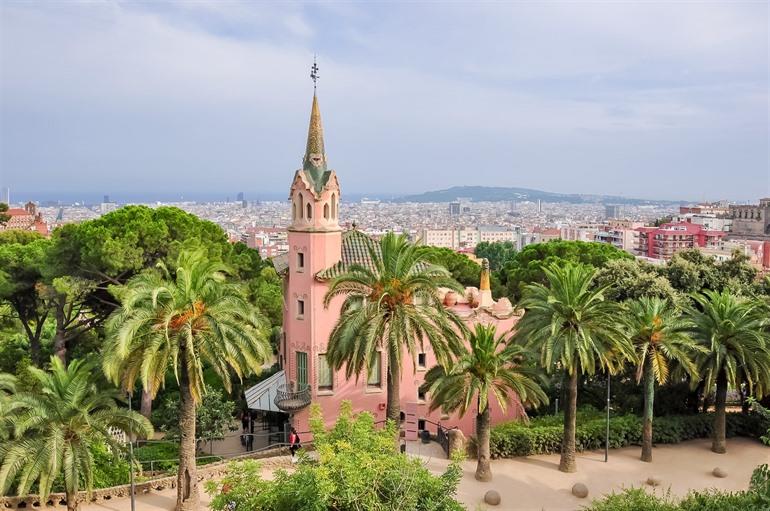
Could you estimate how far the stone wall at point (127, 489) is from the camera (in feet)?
56.0

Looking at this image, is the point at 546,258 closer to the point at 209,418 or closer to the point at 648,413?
the point at 648,413

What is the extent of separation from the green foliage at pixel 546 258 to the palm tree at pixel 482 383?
18831mm

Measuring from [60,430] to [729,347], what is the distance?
20.5 m

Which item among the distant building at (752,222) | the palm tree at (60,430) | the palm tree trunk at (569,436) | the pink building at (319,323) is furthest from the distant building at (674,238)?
the palm tree at (60,430)

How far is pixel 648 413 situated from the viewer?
20.6 m

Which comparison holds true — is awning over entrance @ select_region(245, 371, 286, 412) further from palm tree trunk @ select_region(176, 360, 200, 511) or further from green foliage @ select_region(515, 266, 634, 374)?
green foliage @ select_region(515, 266, 634, 374)

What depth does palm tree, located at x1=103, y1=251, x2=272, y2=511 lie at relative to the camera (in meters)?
15.7

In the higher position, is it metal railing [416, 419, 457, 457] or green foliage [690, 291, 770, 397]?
green foliage [690, 291, 770, 397]

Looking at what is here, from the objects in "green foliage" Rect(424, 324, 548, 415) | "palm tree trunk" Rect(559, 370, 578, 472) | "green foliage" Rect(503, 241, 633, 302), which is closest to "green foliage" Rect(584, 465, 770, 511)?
"green foliage" Rect(424, 324, 548, 415)

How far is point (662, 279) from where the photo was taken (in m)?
25.2

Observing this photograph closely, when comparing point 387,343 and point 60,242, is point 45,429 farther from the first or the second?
point 60,242

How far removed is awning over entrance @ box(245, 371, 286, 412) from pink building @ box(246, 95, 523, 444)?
2.5 inches

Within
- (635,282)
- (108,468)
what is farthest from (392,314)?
(635,282)

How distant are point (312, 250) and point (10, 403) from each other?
1094 cm
